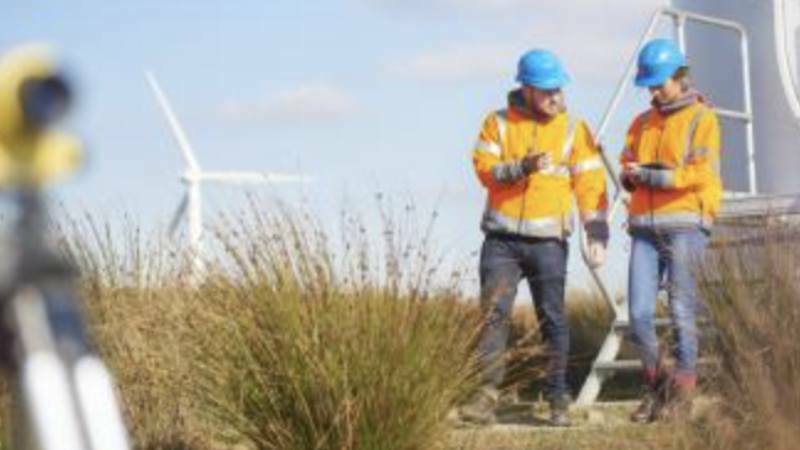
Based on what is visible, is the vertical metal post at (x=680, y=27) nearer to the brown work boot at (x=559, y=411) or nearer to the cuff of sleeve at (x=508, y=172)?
the cuff of sleeve at (x=508, y=172)

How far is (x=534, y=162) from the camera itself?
7.52 m

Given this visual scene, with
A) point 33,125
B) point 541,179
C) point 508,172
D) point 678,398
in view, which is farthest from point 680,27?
point 33,125

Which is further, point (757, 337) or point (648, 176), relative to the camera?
point (648, 176)

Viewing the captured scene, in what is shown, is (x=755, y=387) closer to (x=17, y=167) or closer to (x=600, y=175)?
(x=600, y=175)

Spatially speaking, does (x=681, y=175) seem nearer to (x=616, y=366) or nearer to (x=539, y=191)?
(x=539, y=191)

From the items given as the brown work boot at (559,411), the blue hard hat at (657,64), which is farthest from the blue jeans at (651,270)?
the blue hard hat at (657,64)

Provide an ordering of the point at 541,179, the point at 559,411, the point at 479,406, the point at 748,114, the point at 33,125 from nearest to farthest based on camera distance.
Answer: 1. the point at 33,125
2. the point at 479,406
3. the point at 559,411
4. the point at 541,179
5. the point at 748,114

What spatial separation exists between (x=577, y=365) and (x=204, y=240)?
196 inches

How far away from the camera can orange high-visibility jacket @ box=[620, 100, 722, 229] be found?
24.8 feet

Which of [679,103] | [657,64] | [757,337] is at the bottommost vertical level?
[757,337]

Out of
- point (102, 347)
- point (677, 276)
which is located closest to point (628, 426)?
point (677, 276)

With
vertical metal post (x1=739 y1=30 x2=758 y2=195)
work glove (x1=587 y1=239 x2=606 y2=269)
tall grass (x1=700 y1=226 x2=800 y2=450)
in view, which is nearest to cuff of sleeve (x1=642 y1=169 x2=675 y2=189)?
work glove (x1=587 y1=239 x2=606 y2=269)

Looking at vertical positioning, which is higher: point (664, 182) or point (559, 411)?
point (664, 182)

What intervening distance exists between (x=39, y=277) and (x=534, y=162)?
6.07m
